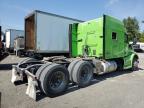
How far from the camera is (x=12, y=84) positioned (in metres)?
8.03

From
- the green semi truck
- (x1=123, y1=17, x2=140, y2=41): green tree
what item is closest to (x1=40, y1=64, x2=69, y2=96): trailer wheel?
the green semi truck

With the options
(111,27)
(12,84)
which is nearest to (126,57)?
(111,27)

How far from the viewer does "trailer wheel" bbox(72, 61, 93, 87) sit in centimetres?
766

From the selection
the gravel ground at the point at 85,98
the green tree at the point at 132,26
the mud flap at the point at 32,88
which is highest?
the green tree at the point at 132,26

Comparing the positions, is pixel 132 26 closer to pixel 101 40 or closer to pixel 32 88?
pixel 101 40

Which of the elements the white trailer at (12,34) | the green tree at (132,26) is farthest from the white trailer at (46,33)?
the green tree at (132,26)

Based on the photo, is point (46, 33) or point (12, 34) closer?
point (46, 33)

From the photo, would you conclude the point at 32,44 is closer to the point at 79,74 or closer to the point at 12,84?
the point at 12,84

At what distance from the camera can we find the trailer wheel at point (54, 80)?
632 cm

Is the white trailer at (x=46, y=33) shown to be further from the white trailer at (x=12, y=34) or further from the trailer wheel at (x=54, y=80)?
the white trailer at (x=12, y=34)

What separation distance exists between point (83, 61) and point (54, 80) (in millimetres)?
1818

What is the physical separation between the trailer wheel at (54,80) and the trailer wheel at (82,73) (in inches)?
25.3

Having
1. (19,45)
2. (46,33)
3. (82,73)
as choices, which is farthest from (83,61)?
(19,45)

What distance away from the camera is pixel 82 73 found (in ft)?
26.6
